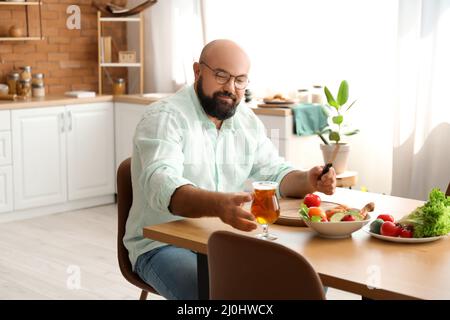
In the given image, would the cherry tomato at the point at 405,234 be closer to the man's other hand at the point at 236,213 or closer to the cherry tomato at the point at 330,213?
the cherry tomato at the point at 330,213

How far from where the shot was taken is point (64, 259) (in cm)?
434

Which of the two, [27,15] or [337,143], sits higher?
[27,15]

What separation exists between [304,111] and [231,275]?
9.77ft

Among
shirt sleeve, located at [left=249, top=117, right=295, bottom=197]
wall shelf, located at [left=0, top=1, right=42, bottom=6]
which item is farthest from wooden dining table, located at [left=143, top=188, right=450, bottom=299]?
wall shelf, located at [left=0, top=1, right=42, bottom=6]

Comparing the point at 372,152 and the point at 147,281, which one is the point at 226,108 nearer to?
the point at 147,281

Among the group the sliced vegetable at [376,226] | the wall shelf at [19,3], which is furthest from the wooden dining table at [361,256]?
the wall shelf at [19,3]

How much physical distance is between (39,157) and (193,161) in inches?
114

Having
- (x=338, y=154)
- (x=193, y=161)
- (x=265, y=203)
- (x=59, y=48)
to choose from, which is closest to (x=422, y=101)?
(x=338, y=154)

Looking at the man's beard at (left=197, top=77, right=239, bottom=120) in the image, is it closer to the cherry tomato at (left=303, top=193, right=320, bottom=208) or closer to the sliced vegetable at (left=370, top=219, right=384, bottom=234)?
the cherry tomato at (left=303, top=193, right=320, bottom=208)

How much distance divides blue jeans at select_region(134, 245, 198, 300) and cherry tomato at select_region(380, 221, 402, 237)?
23.2 inches

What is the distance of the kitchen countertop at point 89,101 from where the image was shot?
468 cm

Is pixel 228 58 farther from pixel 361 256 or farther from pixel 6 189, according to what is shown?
pixel 6 189

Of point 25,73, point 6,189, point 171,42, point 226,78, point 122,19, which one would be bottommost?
point 6,189
